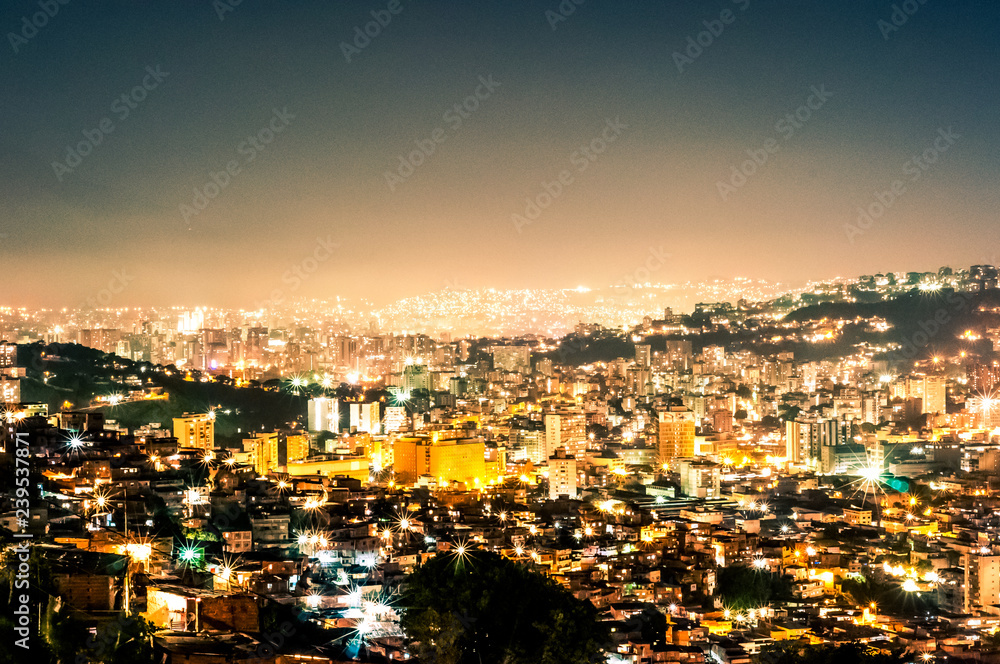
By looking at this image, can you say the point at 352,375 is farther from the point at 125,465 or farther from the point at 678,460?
the point at 125,465

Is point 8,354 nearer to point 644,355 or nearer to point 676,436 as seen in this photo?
point 676,436

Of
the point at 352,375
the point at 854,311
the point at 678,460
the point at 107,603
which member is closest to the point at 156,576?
the point at 107,603

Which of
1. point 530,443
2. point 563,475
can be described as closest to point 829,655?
point 563,475

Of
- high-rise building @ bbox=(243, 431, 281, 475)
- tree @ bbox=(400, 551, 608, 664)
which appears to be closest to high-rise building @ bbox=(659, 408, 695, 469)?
high-rise building @ bbox=(243, 431, 281, 475)

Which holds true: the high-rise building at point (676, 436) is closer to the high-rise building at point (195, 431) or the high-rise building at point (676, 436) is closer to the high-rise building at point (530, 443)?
the high-rise building at point (530, 443)

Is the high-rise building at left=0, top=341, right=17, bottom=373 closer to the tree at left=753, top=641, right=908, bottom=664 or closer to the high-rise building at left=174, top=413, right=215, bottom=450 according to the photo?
the high-rise building at left=174, top=413, right=215, bottom=450

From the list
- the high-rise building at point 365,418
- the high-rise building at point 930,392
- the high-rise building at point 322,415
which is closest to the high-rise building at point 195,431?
the high-rise building at point 322,415
